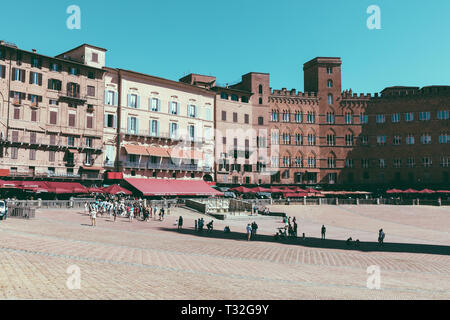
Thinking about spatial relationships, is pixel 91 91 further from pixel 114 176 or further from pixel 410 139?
pixel 410 139

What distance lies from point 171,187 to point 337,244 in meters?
31.1

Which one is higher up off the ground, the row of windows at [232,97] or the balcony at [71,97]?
the row of windows at [232,97]

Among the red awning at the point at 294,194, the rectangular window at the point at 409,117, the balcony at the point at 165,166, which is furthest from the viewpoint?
the rectangular window at the point at 409,117

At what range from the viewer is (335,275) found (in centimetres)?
1769

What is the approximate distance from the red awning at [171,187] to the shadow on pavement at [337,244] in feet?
68.3

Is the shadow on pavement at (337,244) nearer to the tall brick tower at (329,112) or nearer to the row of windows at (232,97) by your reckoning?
the row of windows at (232,97)

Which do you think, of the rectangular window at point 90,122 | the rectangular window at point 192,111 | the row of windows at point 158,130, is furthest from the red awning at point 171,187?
the rectangular window at point 192,111

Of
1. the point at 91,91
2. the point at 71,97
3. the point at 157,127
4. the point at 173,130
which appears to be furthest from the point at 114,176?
the point at 173,130

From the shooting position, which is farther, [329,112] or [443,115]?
[329,112]

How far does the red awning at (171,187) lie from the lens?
2067 inches

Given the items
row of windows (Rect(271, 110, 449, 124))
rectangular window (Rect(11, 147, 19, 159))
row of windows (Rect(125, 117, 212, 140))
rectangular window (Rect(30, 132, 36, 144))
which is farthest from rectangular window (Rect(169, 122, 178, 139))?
rectangular window (Rect(11, 147, 19, 159))

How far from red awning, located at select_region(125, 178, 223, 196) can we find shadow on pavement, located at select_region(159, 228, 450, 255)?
820 inches

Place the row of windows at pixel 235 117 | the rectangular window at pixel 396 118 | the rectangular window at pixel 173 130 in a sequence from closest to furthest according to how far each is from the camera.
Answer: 1. the rectangular window at pixel 173 130
2. the row of windows at pixel 235 117
3. the rectangular window at pixel 396 118

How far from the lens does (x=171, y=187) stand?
55.7 meters
